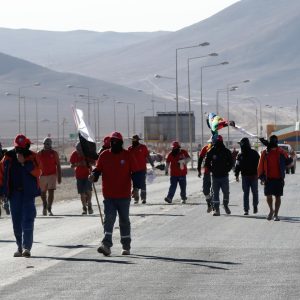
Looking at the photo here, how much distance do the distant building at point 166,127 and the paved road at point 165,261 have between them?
223 feet

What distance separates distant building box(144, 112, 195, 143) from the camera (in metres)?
91.8

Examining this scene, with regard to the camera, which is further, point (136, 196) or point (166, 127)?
point (166, 127)

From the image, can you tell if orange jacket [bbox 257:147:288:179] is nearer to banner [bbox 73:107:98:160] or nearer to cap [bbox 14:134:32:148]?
banner [bbox 73:107:98:160]

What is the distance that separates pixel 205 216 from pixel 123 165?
796cm

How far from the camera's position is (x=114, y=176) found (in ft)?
53.1

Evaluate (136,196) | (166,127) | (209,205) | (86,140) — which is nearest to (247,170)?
(209,205)

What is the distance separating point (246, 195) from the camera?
24.4m

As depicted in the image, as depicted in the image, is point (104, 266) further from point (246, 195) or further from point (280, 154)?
point (246, 195)

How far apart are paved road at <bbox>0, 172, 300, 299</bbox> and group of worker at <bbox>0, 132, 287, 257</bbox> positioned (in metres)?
0.44

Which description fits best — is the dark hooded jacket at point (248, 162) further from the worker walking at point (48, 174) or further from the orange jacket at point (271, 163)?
the worker walking at point (48, 174)

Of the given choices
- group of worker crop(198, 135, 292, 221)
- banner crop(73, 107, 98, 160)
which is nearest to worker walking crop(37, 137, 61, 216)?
group of worker crop(198, 135, 292, 221)

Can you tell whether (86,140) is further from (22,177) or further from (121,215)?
(121,215)

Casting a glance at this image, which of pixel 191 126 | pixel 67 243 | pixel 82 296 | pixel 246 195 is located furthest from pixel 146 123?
pixel 82 296

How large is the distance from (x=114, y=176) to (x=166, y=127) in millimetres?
78748
